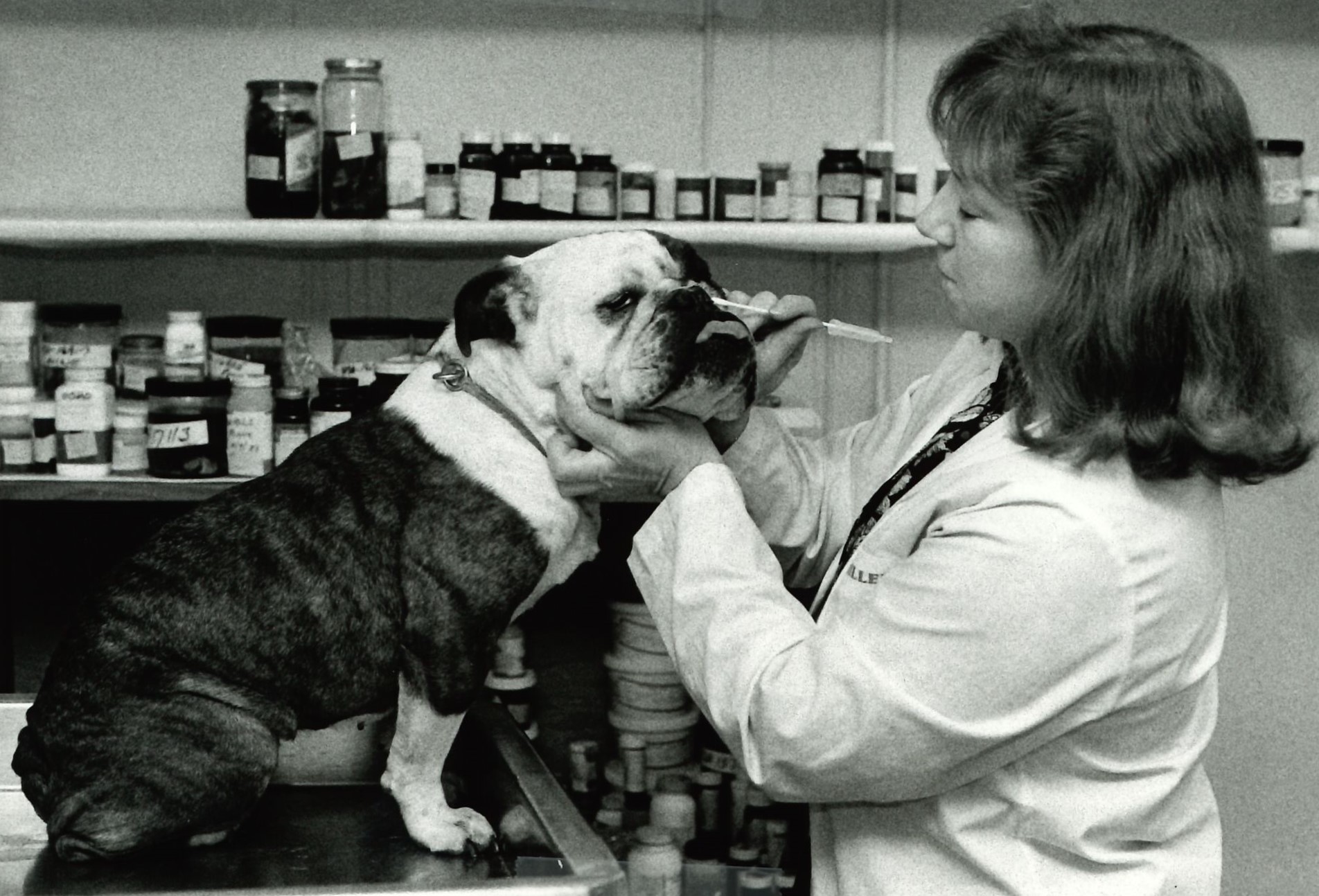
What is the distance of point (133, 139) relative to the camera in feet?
7.65

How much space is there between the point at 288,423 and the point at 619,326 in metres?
0.84

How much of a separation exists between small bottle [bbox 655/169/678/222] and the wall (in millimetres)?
231

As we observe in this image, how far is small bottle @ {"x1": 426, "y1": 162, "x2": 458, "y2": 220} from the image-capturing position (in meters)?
2.12

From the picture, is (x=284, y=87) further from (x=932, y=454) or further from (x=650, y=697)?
(x=932, y=454)

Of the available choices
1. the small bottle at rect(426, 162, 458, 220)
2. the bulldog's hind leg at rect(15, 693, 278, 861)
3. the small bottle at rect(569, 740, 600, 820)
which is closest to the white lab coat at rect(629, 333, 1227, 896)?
the bulldog's hind leg at rect(15, 693, 278, 861)

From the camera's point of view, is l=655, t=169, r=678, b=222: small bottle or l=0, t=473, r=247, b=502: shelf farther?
l=655, t=169, r=678, b=222: small bottle

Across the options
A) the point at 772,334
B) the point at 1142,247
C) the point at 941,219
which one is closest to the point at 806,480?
the point at 772,334

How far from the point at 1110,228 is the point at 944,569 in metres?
0.27

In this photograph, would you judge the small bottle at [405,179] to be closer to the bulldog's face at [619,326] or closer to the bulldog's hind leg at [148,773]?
the bulldog's face at [619,326]

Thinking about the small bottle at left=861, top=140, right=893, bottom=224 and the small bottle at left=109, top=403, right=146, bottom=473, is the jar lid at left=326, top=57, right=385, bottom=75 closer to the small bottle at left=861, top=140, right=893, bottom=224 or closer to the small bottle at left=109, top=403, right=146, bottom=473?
the small bottle at left=109, top=403, right=146, bottom=473

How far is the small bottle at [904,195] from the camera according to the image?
2.22 m

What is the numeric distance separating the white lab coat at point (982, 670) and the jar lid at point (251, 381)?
0.91m

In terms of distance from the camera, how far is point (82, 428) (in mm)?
2035

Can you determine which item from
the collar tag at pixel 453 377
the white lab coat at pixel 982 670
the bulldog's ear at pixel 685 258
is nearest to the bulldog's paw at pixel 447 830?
the white lab coat at pixel 982 670
